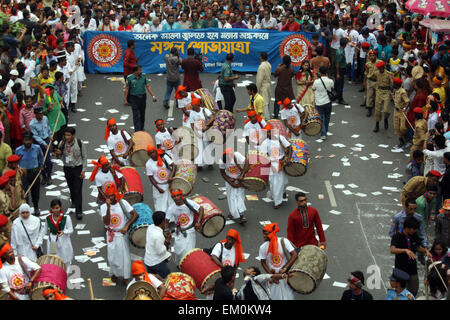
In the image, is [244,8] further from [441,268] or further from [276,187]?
[441,268]

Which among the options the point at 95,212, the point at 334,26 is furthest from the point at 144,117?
the point at 334,26

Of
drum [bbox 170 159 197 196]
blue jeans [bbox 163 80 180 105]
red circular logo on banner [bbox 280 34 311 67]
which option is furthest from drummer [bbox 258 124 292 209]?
red circular logo on banner [bbox 280 34 311 67]

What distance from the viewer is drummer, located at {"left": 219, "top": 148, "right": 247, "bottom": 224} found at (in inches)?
530

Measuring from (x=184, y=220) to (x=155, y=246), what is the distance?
1132mm

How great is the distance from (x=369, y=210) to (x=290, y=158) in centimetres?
202

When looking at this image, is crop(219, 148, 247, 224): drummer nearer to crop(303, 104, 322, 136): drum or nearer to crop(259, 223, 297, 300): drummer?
crop(259, 223, 297, 300): drummer

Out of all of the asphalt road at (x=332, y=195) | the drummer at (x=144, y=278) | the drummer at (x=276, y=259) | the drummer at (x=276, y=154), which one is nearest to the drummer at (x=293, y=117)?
the asphalt road at (x=332, y=195)

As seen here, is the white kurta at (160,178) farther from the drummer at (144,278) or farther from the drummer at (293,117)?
the drummer at (144,278)

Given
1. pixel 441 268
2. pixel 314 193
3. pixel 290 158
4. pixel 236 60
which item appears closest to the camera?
pixel 441 268

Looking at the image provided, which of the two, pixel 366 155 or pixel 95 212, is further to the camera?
pixel 366 155

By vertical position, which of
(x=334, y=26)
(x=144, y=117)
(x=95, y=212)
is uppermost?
(x=334, y=26)

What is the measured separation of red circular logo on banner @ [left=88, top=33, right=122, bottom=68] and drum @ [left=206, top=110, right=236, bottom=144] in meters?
7.75

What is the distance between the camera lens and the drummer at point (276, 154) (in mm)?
14164

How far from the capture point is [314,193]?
15.2 meters
